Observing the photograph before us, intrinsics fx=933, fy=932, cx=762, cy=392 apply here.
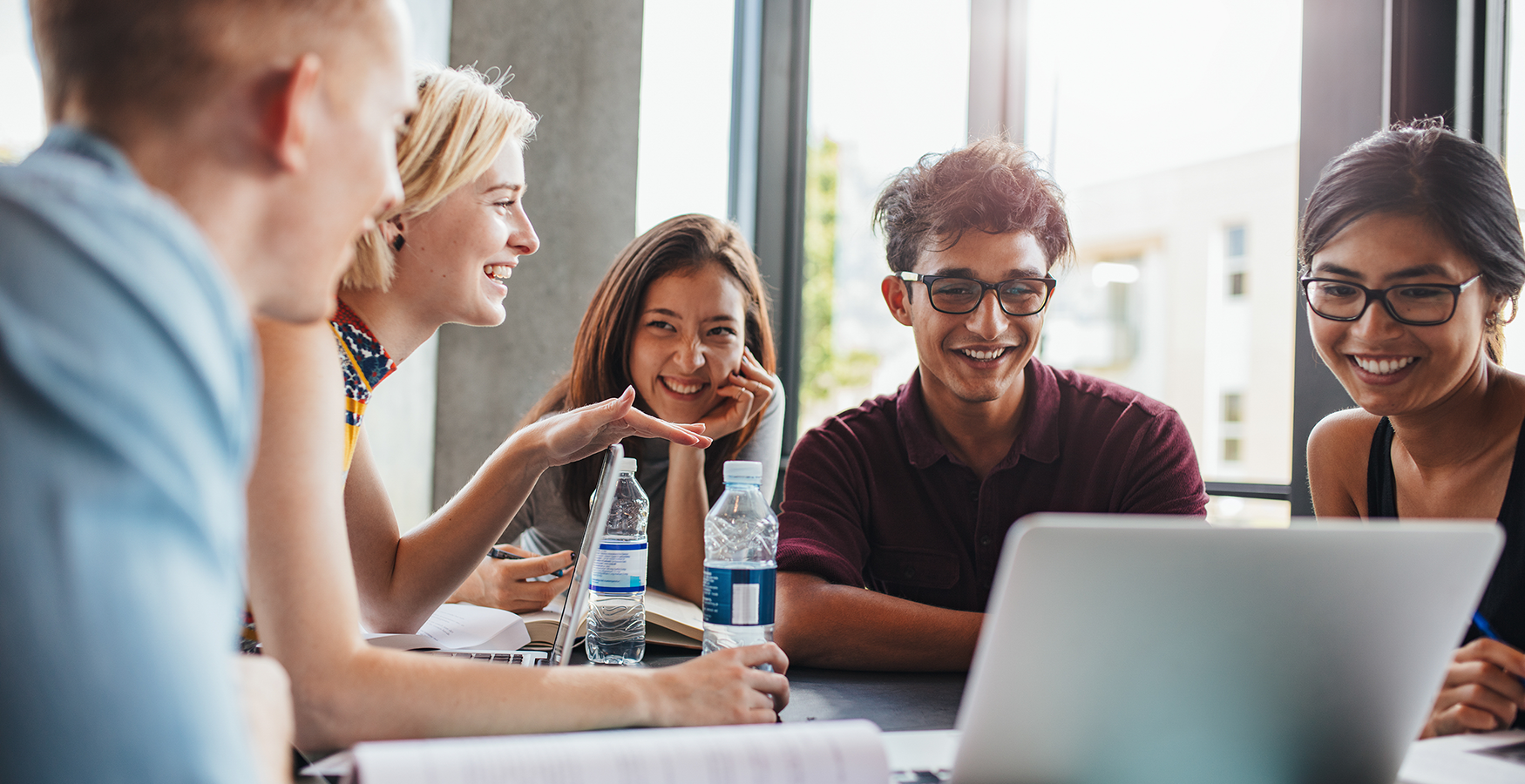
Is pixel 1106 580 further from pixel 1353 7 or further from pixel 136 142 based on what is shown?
pixel 1353 7

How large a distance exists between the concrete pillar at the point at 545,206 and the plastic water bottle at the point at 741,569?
1.85m

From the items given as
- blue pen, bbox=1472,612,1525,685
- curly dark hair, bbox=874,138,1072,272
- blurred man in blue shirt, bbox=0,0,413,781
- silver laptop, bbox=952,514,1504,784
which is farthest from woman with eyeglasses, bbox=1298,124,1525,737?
blurred man in blue shirt, bbox=0,0,413,781

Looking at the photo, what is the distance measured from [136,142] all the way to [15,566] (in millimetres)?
230

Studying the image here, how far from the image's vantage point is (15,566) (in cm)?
35

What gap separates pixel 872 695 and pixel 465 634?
56cm

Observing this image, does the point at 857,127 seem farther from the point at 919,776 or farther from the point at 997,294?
the point at 919,776

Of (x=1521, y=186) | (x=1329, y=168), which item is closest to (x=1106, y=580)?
(x=1329, y=168)

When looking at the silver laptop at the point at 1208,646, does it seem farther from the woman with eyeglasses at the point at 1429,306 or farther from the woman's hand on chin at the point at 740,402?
the woman's hand on chin at the point at 740,402

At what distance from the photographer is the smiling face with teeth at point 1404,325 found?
1.23 meters

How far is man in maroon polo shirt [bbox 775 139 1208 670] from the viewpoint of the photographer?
4.95 feet

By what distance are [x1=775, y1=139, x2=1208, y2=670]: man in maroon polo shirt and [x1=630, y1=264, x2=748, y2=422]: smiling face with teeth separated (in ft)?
1.47

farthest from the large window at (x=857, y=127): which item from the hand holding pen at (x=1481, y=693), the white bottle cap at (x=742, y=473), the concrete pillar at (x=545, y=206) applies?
the hand holding pen at (x=1481, y=693)

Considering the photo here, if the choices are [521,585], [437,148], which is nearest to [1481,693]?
[521,585]

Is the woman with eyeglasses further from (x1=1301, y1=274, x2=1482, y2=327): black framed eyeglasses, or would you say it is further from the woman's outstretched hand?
the woman's outstretched hand
